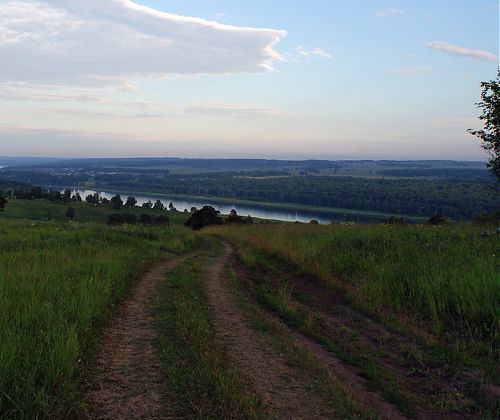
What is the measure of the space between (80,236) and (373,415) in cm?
1716

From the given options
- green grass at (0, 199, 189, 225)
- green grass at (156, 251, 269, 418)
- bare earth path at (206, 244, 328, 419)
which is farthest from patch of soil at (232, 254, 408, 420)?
green grass at (0, 199, 189, 225)

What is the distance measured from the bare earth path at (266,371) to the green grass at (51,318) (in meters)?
2.15

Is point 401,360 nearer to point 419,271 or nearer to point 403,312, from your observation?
point 403,312

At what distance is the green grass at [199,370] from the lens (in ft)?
14.3

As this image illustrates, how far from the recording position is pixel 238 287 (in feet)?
37.6

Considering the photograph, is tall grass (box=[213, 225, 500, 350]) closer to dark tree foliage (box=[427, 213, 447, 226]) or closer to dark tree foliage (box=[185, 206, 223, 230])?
dark tree foliage (box=[427, 213, 447, 226])

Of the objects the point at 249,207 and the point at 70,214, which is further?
the point at 249,207

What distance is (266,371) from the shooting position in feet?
18.3

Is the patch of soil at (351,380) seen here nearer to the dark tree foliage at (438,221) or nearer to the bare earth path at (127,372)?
Result: the bare earth path at (127,372)

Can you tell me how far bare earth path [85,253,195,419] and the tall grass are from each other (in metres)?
5.21

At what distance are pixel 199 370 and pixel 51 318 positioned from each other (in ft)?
8.71

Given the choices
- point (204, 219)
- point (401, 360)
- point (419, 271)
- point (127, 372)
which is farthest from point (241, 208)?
point (127, 372)

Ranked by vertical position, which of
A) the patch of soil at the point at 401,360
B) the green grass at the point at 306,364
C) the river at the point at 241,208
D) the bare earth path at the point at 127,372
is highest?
the bare earth path at the point at 127,372

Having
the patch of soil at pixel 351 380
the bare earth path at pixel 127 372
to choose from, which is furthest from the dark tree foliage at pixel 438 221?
the bare earth path at pixel 127 372
